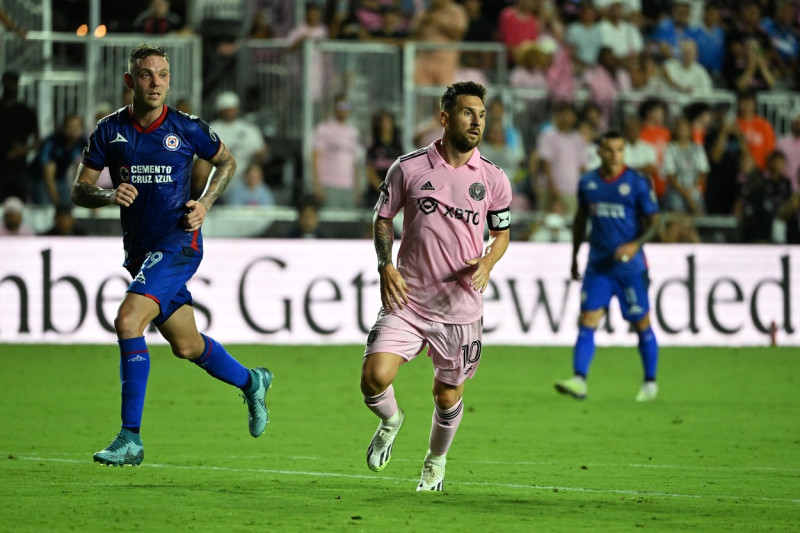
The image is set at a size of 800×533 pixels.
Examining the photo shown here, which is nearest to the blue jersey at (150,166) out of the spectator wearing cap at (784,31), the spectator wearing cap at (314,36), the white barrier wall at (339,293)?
the white barrier wall at (339,293)

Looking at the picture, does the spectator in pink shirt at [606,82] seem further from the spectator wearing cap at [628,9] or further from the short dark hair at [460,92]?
the short dark hair at [460,92]

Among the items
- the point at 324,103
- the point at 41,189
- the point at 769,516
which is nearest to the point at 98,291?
the point at 41,189

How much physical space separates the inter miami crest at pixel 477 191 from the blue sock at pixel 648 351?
5658 mm

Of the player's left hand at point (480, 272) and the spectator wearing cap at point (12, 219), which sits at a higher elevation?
the player's left hand at point (480, 272)

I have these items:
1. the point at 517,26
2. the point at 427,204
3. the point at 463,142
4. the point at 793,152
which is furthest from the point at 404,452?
the point at 793,152

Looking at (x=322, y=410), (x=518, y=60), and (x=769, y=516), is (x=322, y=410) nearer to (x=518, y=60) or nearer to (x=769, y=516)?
(x=769, y=516)

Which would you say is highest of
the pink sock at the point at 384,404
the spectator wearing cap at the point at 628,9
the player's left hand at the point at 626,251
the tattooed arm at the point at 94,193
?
the spectator wearing cap at the point at 628,9

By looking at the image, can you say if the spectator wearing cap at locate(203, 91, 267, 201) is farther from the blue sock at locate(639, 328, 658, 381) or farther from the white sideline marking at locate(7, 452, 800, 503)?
the white sideline marking at locate(7, 452, 800, 503)

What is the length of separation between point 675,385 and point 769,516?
711 centimetres

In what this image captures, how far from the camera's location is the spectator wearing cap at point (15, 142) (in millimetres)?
18156

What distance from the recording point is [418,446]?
962cm

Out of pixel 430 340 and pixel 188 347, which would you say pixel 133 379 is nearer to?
pixel 188 347

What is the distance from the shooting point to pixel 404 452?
9.30 m

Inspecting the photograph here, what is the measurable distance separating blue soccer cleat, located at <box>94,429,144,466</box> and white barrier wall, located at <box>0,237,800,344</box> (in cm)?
882
